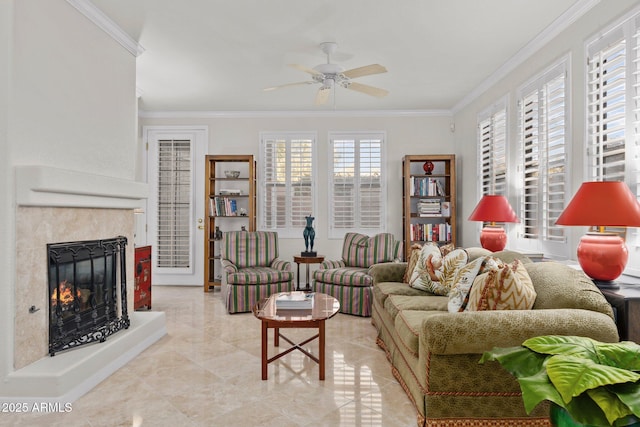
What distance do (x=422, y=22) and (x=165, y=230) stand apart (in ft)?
15.5

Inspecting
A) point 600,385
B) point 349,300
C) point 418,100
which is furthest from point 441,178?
point 600,385

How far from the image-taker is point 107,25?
324 cm

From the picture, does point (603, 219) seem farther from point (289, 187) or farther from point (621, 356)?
point (289, 187)

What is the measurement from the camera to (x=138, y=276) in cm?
424

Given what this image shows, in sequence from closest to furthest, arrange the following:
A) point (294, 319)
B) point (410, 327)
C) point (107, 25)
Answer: point (410, 327), point (294, 319), point (107, 25)

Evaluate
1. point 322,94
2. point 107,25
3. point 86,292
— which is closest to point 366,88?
point 322,94

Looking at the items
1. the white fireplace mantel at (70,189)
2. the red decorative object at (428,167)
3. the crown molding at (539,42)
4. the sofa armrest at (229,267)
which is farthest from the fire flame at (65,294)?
the red decorative object at (428,167)

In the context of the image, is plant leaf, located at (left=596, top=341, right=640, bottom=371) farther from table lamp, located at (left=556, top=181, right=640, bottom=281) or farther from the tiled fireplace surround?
the tiled fireplace surround

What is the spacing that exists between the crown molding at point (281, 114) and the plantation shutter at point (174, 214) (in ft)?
2.30

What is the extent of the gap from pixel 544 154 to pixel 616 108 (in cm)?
87

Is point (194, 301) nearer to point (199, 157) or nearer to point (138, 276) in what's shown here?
point (138, 276)

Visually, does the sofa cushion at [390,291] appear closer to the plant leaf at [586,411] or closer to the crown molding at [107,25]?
the plant leaf at [586,411]

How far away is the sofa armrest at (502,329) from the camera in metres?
1.88

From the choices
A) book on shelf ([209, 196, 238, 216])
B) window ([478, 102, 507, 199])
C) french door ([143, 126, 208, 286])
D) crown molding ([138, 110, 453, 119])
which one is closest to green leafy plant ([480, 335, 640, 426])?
window ([478, 102, 507, 199])
